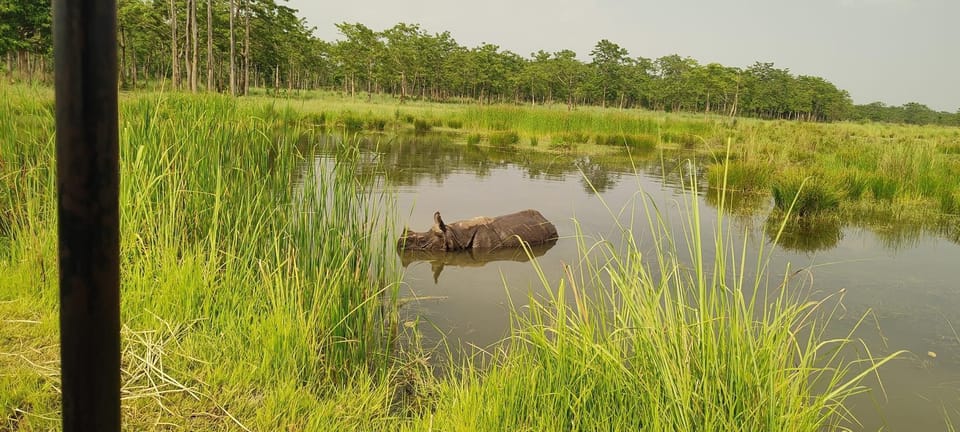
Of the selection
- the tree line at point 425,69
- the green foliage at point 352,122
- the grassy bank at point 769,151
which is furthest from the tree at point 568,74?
the green foliage at point 352,122

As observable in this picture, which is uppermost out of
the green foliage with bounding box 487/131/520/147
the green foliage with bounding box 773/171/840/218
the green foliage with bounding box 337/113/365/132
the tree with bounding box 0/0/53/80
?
the tree with bounding box 0/0/53/80

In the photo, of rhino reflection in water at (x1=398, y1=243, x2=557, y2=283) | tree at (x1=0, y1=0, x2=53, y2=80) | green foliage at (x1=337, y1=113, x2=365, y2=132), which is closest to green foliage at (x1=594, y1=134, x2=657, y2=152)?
green foliage at (x1=337, y1=113, x2=365, y2=132)

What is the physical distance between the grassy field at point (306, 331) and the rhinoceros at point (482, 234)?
4.64 ft

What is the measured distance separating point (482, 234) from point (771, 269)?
9.28ft

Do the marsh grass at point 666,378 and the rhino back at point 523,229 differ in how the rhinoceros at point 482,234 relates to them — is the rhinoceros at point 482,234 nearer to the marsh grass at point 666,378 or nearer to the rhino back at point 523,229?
the rhino back at point 523,229

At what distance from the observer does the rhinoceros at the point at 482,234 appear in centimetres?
561

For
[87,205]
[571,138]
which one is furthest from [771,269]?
[571,138]

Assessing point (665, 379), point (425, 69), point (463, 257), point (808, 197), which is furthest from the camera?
point (425, 69)

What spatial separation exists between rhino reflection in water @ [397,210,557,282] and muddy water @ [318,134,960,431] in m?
0.08

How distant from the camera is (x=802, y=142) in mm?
16641

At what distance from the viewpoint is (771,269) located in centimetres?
571

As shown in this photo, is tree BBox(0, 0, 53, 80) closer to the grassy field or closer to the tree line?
the tree line

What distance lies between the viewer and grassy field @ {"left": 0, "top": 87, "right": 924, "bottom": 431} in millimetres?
1957

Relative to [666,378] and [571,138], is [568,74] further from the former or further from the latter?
[666,378]
